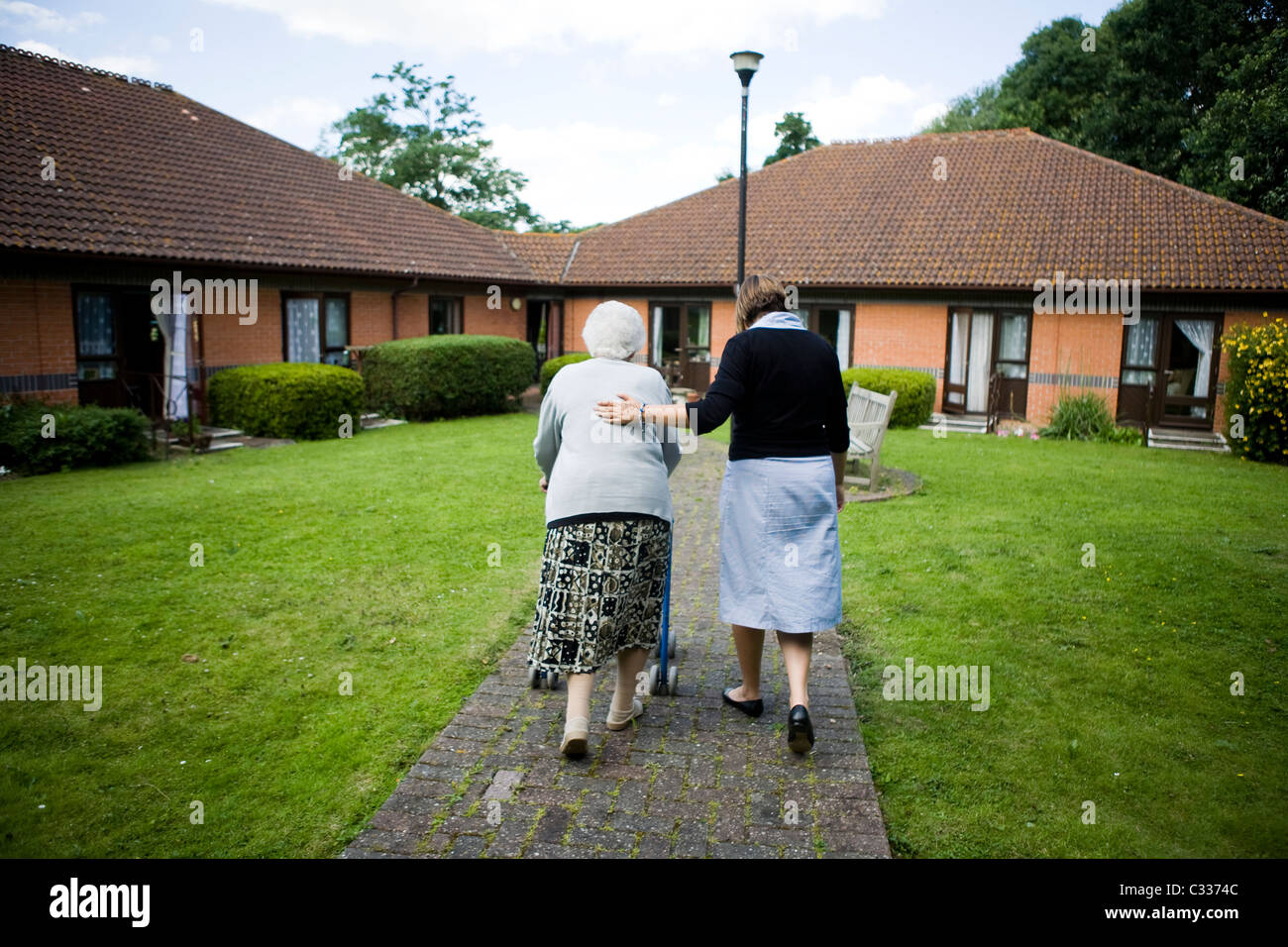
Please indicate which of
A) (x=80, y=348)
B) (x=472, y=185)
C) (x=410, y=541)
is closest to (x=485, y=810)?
(x=410, y=541)

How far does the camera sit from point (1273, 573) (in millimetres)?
7172

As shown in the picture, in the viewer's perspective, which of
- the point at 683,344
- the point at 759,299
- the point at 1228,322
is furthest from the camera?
the point at 683,344

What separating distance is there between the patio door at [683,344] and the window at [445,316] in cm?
504

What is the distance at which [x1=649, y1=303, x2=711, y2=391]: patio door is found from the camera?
23219mm

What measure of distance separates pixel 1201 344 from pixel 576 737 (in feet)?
60.7

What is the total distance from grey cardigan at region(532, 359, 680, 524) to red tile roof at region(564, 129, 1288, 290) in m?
16.8

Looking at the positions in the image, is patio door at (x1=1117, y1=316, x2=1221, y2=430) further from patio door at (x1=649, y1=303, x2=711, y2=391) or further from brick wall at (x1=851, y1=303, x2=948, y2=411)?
patio door at (x1=649, y1=303, x2=711, y2=391)

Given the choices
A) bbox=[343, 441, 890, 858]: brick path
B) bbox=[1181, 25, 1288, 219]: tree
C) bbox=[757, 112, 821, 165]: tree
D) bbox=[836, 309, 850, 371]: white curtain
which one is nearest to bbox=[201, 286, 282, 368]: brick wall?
bbox=[836, 309, 850, 371]: white curtain

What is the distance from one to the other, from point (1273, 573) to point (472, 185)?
38.0m

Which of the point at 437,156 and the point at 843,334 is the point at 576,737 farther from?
the point at 437,156

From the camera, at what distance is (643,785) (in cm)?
378

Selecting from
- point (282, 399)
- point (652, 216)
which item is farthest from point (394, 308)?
point (652, 216)

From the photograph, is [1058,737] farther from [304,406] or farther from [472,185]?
[472,185]

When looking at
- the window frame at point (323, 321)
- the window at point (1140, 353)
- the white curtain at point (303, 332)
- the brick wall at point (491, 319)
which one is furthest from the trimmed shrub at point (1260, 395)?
the white curtain at point (303, 332)
